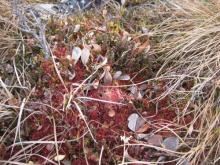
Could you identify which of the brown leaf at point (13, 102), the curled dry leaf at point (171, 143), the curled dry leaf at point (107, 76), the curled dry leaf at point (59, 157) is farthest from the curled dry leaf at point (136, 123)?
the brown leaf at point (13, 102)

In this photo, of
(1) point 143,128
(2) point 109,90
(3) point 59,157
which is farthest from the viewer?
(2) point 109,90

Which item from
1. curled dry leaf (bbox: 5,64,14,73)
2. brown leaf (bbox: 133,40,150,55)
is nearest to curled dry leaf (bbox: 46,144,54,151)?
curled dry leaf (bbox: 5,64,14,73)

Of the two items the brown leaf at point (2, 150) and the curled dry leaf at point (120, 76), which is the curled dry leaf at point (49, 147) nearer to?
the brown leaf at point (2, 150)

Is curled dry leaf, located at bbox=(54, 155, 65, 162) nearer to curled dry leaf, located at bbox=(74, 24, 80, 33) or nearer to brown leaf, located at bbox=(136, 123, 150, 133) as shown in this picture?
brown leaf, located at bbox=(136, 123, 150, 133)

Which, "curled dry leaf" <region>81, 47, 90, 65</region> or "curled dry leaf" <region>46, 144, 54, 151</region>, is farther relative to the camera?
"curled dry leaf" <region>81, 47, 90, 65</region>

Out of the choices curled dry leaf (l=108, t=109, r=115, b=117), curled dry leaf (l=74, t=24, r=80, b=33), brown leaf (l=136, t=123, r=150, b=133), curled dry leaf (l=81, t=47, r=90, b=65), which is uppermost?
curled dry leaf (l=74, t=24, r=80, b=33)

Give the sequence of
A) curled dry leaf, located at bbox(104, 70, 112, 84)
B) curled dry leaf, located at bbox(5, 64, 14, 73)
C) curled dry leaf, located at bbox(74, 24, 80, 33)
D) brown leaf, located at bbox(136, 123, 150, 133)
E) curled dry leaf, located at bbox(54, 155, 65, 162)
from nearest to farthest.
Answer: curled dry leaf, located at bbox(54, 155, 65, 162) < brown leaf, located at bbox(136, 123, 150, 133) < curled dry leaf, located at bbox(104, 70, 112, 84) < curled dry leaf, located at bbox(5, 64, 14, 73) < curled dry leaf, located at bbox(74, 24, 80, 33)

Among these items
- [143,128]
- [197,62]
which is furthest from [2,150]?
[197,62]

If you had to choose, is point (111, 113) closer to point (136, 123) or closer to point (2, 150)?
point (136, 123)

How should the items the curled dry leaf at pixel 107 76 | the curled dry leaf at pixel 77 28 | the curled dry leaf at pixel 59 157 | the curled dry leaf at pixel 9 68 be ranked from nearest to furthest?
the curled dry leaf at pixel 59 157 → the curled dry leaf at pixel 107 76 → the curled dry leaf at pixel 9 68 → the curled dry leaf at pixel 77 28
